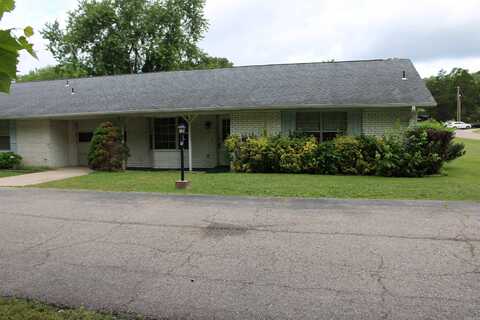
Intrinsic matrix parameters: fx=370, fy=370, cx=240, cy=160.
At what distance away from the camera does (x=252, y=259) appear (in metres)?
4.54

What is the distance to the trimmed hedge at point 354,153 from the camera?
12.0 metres

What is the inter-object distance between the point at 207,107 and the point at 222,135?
2.45 metres

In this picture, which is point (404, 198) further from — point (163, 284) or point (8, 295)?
point (8, 295)

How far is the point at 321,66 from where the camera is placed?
16.3 meters

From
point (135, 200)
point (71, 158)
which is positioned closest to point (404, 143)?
point (135, 200)

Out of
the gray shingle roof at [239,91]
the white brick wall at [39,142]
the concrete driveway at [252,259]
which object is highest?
the gray shingle roof at [239,91]

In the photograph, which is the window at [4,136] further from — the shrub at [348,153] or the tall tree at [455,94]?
the tall tree at [455,94]

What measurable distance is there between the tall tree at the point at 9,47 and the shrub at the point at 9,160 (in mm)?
16775

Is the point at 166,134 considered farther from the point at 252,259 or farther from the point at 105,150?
the point at 252,259

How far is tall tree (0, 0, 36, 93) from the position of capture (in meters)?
1.48

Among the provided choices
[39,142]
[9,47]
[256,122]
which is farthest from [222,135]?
[9,47]

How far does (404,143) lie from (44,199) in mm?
10674

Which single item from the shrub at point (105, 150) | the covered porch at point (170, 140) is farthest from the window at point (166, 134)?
the shrub at point (105, 150)

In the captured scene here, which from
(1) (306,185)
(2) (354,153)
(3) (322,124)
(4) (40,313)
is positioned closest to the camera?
(4) (40,313)
